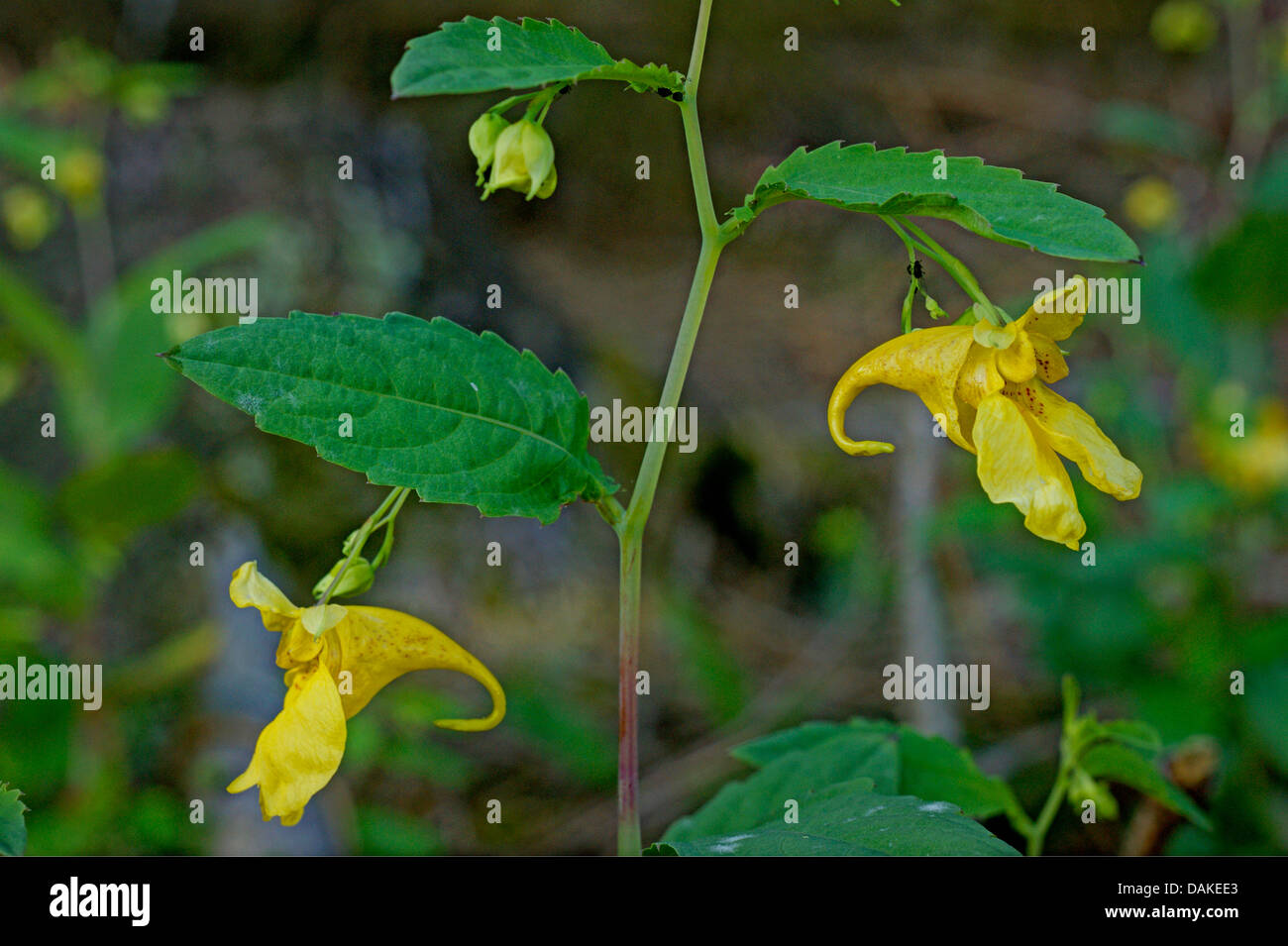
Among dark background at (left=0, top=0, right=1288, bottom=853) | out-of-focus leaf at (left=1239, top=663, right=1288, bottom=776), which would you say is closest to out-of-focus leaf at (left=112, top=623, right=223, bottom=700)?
dark background at (left=0, top=0, right=1288, bottom=853)

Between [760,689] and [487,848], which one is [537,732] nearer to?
[487,848]

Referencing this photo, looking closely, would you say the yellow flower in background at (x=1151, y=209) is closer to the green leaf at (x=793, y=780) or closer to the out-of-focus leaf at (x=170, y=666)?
the green leaf at (x=793, y=780)

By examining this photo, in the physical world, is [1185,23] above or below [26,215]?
above

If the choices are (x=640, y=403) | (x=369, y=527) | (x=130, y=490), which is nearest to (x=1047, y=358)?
(x=369, y=527)

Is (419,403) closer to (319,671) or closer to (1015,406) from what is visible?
(319,671)
